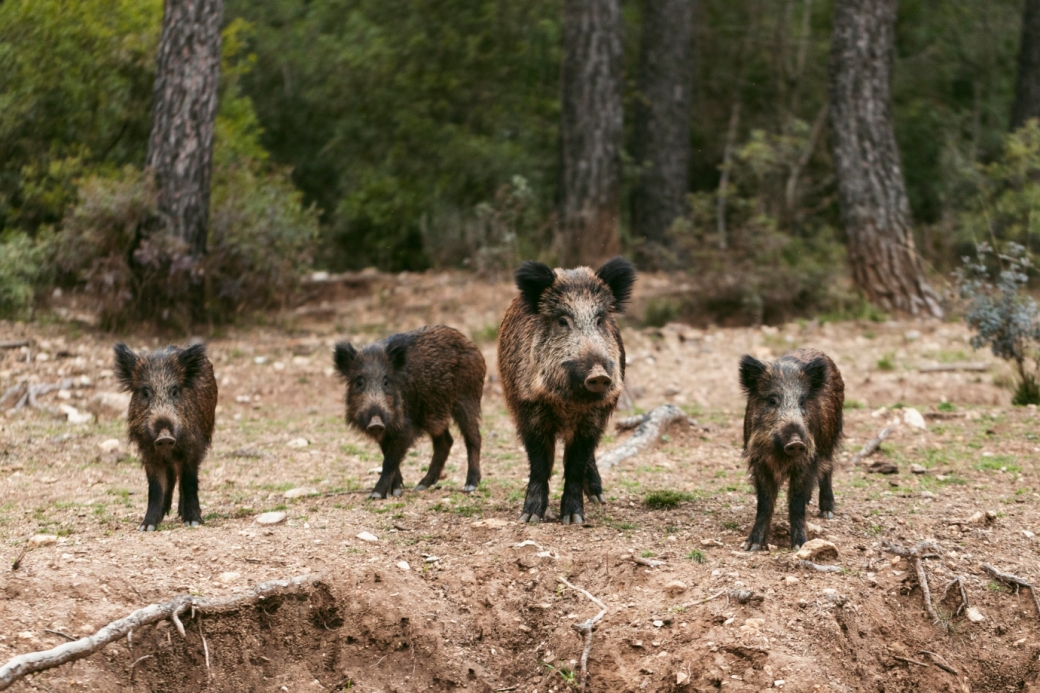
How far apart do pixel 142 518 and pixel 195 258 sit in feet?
21.4

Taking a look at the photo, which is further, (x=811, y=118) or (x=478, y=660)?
(x=811, y=118)

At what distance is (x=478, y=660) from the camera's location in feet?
18.7

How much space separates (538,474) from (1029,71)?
613 inches

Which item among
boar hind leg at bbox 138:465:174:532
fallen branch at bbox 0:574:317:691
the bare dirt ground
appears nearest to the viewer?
fallen branch at bbox 0:574:317:691

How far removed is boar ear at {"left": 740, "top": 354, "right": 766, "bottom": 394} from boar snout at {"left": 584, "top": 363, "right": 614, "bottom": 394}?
0.78m

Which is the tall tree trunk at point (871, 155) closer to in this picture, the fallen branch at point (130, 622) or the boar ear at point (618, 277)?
the boar ear at point (618, 277)

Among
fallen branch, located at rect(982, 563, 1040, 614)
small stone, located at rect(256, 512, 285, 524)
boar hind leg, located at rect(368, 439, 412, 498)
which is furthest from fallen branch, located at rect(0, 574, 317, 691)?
fallen branch, located at rect(982, 563, 1040, 614)

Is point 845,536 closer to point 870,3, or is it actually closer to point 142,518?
point 142,518

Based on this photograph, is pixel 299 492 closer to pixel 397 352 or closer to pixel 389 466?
pixel 389 466

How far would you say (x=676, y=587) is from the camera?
573 cm

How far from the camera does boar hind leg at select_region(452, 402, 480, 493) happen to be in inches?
309

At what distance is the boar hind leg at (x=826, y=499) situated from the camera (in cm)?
684

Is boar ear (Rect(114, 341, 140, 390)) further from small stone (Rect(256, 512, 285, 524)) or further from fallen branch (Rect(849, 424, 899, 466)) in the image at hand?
fallen branch (Rect(849, 424, 899, 466))

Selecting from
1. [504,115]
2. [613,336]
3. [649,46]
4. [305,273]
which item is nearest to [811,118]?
[649,46]
